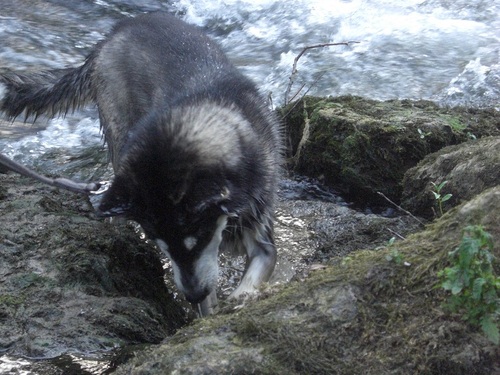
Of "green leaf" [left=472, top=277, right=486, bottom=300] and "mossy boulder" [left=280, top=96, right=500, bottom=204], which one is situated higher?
"green leaf" [left=472, top=277, right=486, bottom=300]

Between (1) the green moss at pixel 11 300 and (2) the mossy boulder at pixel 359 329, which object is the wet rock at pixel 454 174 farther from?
(1) the green moss at pixel 11 300

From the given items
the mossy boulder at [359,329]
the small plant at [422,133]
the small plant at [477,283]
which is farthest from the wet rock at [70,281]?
the small plant at [422,133]

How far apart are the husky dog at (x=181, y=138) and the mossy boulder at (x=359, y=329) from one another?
3.83 ft

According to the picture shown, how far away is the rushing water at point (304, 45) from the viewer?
8.11 meters

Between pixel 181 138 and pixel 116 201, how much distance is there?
0.48 meters

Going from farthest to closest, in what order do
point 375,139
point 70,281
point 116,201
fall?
point 375,139 < point 70,281 < point 116,201

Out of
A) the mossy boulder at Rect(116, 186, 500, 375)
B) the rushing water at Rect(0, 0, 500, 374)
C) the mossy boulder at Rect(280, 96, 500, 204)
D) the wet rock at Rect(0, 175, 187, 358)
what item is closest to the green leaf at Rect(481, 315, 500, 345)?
the mossy boulder at Rect(116, 186, 500, 375)

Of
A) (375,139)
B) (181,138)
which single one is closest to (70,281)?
(181,138)

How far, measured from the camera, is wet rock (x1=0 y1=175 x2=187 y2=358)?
3.92 m

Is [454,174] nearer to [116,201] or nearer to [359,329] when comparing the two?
[116,201]

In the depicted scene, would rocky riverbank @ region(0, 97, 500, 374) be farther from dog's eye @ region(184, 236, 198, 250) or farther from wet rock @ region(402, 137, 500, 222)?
dog's eye @ region(184, 236, 198, 250)

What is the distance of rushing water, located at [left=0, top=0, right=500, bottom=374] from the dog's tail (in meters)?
0.92

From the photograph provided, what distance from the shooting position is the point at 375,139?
611cm

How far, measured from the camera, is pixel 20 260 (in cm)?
452
